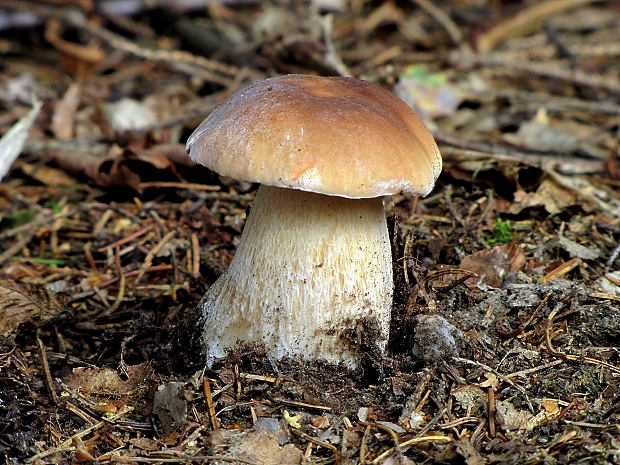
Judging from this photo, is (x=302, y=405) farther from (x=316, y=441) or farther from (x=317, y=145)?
(x=317, y=145)

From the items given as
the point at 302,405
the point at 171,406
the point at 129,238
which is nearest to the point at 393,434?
the point at 302,405

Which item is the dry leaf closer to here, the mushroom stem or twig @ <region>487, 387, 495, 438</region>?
the mushroom stem

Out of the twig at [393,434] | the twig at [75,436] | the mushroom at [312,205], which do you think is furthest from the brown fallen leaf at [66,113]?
the twig at [393,434]

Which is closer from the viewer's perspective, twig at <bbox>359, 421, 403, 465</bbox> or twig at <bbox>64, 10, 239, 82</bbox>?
twig at <bbox>359, 421, 403, 465</bbox>

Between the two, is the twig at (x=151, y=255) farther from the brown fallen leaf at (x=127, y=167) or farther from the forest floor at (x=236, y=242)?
the brown fallen leaf at (x=127, y=167)

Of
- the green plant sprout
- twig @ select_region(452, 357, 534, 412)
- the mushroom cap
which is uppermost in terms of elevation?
the mushroom cap

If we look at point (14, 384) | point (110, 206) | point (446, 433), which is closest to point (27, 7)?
point (110, 206)

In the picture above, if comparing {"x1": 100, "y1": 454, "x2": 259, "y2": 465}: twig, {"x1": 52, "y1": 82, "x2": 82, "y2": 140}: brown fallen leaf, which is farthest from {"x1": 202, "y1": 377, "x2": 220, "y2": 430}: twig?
{"x1": 52, "y1": 82, "x2": 82, "y2": 140}: brown fallen leaf
